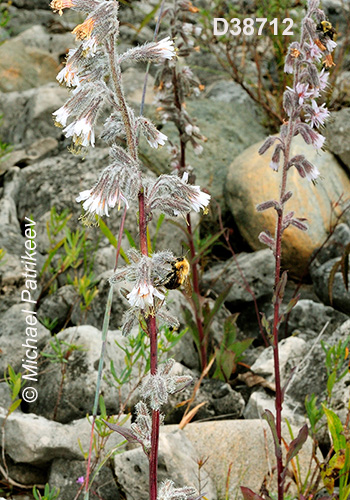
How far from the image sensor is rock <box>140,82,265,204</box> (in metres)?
5.47

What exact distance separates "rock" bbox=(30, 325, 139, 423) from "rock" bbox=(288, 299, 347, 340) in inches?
49.6

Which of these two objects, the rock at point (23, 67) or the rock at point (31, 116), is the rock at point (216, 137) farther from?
the rock at point (23, 67)

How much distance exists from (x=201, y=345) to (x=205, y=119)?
305 cm

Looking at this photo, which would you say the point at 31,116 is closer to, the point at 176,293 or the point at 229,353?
the point at 176,293

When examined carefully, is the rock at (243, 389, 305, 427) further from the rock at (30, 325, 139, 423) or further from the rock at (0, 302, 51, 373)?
the rock at (0, 302, 51, 373)

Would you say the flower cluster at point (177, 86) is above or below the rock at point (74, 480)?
above

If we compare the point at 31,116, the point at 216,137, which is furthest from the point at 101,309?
the point at 216,137

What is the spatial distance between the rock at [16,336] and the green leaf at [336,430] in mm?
1555

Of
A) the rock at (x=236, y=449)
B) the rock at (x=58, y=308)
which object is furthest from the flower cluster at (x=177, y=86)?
the rock at (x=236, y=449)

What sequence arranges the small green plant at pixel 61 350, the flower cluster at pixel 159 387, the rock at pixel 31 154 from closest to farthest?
the flower cluster at pixel 159 387
the small green plant at pixel 61 350
the rock at pixel 31 154

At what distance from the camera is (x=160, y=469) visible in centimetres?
267

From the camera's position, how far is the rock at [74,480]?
2.77 m

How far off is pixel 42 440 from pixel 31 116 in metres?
3.55

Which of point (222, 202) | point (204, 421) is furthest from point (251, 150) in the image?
point (204, 421)
